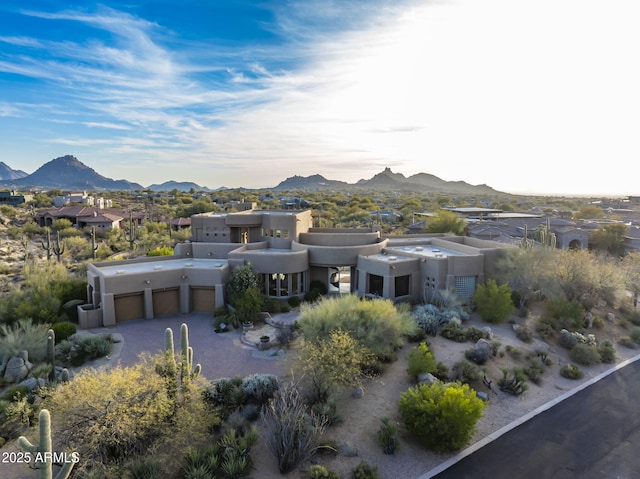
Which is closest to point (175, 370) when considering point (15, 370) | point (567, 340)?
point (15, 370)

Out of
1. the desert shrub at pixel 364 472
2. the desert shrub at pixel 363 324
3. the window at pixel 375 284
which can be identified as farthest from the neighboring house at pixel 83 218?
the desert shrub at pixel 364 472

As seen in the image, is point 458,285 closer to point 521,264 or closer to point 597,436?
point 521,264

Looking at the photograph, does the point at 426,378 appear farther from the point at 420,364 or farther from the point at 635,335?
the point at 635,335

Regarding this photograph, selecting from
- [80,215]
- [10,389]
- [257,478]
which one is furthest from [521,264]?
[80,215]

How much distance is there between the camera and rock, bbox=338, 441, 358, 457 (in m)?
14.0

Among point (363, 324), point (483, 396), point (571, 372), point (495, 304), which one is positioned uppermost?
point (363, 324)

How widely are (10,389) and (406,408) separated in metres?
17.0

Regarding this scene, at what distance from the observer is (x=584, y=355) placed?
71.8ft

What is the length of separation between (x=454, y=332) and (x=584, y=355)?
7228 millimetres

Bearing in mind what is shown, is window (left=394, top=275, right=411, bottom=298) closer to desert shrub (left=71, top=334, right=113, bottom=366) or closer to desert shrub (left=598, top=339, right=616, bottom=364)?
desert shrub (left=598, top=339, right=616, bottom=364)

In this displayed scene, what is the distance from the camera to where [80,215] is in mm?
64375

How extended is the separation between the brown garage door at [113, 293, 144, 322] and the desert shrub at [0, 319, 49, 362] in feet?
15.4

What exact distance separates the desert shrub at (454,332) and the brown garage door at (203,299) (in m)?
15.9

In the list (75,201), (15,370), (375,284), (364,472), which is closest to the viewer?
(364,472)
